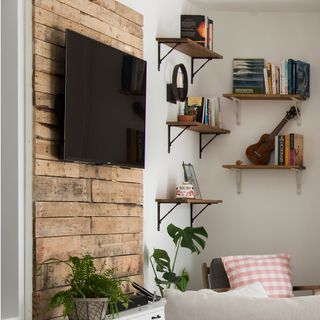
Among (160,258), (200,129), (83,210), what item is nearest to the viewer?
(83,210)

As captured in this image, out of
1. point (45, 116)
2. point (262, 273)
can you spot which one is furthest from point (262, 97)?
point (45, 116)

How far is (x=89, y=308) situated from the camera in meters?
4.09

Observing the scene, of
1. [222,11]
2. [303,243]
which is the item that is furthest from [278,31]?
[303,243]

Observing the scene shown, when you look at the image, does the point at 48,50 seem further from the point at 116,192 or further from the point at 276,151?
the point at 276,151

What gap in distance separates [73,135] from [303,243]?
276 centimetres

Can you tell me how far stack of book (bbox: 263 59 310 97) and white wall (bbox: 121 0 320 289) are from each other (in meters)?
0.18

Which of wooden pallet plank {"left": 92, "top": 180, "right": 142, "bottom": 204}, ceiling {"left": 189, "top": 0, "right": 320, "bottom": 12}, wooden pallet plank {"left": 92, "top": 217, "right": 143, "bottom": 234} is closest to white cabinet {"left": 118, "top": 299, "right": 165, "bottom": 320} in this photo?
wooden pallet plank {"left": 92, "top": 217, "right": 143, "bottom": 234}

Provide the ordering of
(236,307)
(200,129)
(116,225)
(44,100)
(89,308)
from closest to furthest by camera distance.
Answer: (236,307), (89,308), (44,100), (116,225), (200,129)

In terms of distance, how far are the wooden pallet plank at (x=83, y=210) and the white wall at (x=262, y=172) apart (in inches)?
54.0

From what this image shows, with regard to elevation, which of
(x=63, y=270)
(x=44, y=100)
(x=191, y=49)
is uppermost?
(x=191, y=49)

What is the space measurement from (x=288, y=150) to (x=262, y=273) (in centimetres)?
134

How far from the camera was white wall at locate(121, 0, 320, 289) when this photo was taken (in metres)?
6.48

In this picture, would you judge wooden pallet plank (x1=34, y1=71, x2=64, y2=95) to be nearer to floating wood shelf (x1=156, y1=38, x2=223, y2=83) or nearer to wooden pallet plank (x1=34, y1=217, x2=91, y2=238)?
wooden pallet plank (x1=34, y1=217, x2=91, y2=238)

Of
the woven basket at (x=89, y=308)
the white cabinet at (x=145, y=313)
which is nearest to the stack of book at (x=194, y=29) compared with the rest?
the white cabinet at (x=145, y=313)
